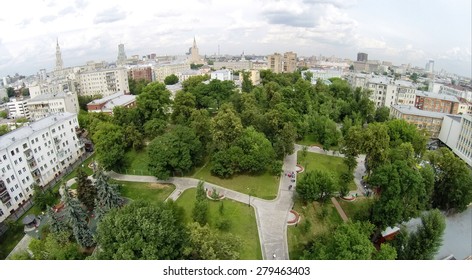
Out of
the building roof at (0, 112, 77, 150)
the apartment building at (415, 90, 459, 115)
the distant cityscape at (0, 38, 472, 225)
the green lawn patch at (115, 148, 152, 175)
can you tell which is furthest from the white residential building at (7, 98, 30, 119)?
the apartment building at (415, 90, 459, 115)

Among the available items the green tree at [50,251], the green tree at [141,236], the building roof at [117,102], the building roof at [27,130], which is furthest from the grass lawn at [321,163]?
the building roof at [117,102]

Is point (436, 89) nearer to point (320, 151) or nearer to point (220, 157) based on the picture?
point (320, 151)

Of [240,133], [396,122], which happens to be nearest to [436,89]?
[396,122]

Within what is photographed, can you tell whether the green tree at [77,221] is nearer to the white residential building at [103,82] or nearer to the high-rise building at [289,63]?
the white residential building at [103,82]

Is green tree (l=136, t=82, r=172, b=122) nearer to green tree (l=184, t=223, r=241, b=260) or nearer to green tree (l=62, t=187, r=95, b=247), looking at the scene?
green tree (l=62, t=187, r=95, b=247)

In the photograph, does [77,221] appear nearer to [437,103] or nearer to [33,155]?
[33,155]

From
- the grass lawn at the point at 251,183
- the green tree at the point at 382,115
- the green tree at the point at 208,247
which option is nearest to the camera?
the green tree at the point at 208,247

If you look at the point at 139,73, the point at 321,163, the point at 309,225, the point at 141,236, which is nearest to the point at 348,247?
the point at 309,225
